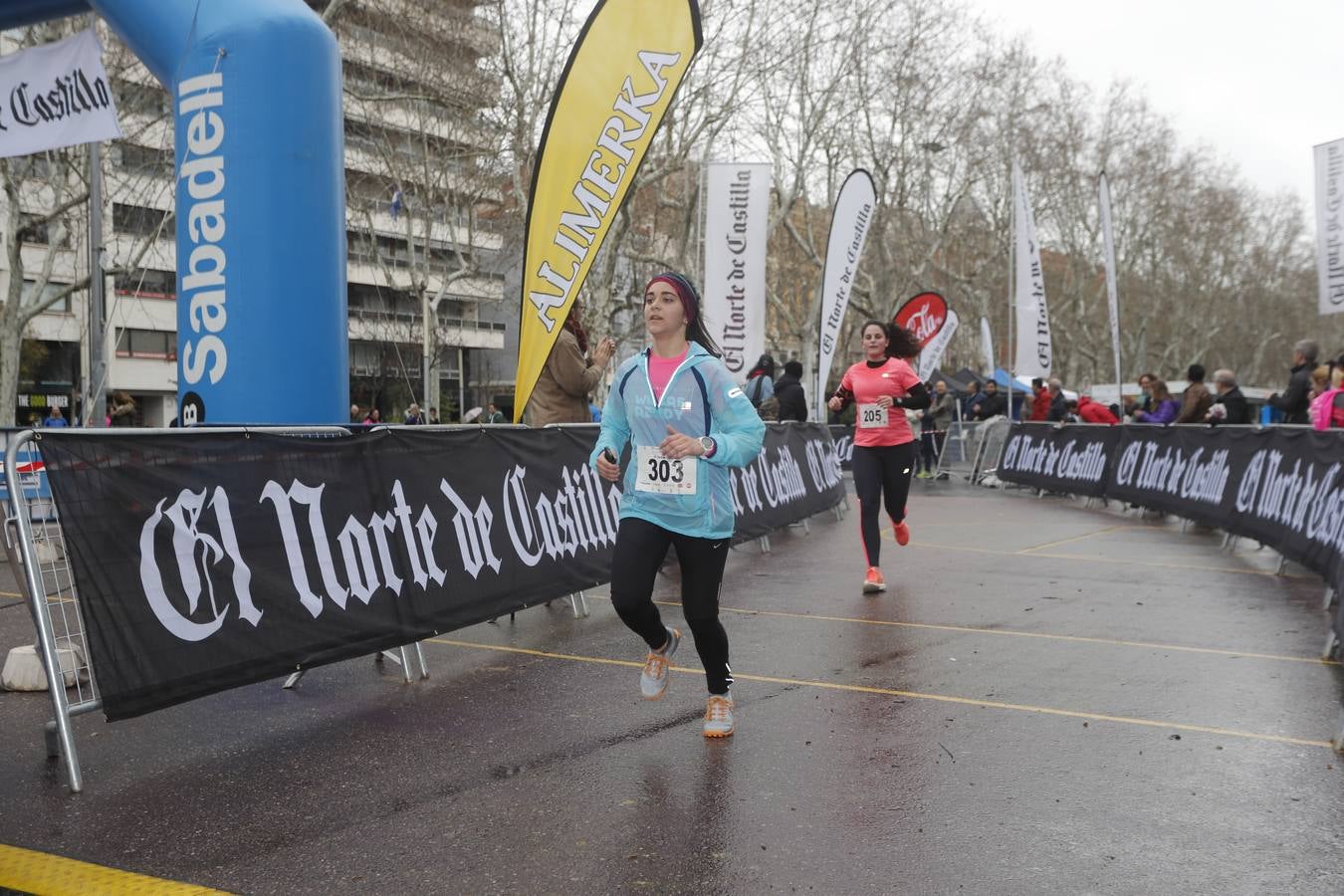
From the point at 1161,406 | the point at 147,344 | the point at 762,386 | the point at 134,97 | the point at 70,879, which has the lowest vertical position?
the point at 70,879

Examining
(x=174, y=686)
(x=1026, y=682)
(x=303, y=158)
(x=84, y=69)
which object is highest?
(x=84, y=69)

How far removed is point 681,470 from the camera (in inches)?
196

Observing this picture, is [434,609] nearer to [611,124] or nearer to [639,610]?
[639,610]

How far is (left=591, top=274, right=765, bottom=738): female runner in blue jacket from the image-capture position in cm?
500

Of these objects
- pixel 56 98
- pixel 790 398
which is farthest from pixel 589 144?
pixel 790 398

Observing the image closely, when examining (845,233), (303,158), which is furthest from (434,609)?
(845,233)

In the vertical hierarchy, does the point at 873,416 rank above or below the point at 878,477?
above

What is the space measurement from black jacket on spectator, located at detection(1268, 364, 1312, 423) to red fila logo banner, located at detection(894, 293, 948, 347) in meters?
8.34

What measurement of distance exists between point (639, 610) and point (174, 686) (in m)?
1.87

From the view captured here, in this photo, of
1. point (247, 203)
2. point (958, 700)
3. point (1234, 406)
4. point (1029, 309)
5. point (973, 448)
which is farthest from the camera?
point (973, 448)

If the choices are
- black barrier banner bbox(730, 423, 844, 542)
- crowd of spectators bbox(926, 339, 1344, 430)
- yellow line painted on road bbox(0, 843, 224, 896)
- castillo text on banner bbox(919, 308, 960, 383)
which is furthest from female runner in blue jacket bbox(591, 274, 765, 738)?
castillo text on banner bbox(919, 308, 960, 383)

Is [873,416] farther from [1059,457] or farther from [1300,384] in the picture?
[1059,457]

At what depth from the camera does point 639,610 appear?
5141 millimetres

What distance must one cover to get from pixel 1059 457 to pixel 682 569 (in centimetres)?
1599
